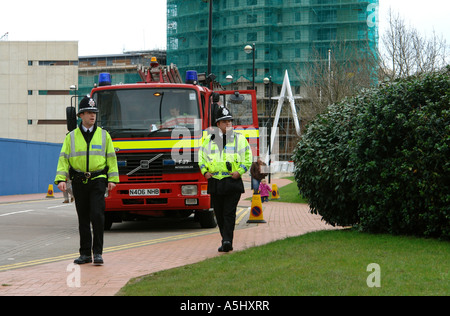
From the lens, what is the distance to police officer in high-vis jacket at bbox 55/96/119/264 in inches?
332

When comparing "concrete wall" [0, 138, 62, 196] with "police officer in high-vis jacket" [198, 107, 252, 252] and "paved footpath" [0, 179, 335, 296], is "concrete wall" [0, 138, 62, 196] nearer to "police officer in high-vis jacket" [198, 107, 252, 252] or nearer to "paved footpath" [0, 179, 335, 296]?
"paved footpath" [0, 179, 335, 296]

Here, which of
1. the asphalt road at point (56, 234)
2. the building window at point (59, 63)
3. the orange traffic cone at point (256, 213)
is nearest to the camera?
the asphalt road at point (56, 234)

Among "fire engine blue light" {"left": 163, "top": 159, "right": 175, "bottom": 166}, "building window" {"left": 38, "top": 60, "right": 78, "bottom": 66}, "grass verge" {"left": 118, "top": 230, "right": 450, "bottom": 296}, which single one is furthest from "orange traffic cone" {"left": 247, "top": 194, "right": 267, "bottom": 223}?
"building window" {"left": 38, "top": 60, "right": 78, "bottom": 66}

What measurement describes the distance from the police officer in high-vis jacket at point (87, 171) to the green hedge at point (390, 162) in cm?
391

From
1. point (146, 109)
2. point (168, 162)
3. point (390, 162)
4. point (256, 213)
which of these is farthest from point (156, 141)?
point (390, 162)

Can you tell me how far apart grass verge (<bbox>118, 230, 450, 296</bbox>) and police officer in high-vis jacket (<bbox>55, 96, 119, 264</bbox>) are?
147 centimetres

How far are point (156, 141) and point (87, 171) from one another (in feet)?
14.9

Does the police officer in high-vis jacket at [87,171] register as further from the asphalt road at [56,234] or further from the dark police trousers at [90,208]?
the asphalt road at [56,234]

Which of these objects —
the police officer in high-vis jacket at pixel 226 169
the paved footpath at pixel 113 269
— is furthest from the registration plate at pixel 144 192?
the police officer in high-vis jacket at pixel 226 169

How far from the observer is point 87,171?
8422mm

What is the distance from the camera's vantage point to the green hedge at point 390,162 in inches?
362

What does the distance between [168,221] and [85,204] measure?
8350mm

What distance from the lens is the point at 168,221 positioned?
1683 centimetres
